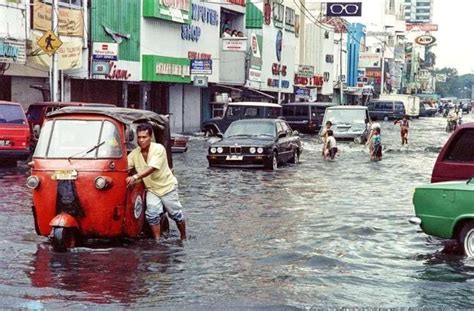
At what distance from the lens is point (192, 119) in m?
51.1

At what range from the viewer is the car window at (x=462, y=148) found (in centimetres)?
1184

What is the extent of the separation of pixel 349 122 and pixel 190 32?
1282 centimetres

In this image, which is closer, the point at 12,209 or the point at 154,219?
the point at 154,219

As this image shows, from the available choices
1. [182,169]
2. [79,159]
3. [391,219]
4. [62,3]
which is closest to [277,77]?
[62,3]

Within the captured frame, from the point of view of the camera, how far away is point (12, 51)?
2941cm

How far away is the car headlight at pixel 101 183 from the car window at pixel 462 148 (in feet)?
15.8

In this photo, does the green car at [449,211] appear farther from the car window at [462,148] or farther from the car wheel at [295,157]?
the car wheel at [295,157]

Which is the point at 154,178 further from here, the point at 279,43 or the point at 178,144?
the point at 279,43

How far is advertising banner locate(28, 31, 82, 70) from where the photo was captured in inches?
1237

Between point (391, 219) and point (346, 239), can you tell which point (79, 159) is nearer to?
point (346, 239)

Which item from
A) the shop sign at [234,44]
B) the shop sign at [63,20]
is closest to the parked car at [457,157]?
the shop sign at [63,20]

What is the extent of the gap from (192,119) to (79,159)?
Answer: 4062cm

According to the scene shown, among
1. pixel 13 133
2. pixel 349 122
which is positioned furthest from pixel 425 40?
pixel 13 133

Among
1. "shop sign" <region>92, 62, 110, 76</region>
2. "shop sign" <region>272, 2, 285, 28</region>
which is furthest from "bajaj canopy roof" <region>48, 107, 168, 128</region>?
"shop sign" <region>272, 2, 285, 28</region>
